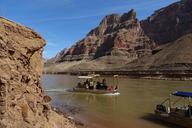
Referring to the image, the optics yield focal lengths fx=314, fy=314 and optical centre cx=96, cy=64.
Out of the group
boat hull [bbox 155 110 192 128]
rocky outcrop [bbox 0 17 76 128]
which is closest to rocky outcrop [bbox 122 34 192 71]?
boat hull [bbox 155 110 192 128]

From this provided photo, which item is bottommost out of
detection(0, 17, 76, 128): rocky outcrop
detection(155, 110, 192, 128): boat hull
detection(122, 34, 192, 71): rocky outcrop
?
detection(155, 110, 192, 128): boat hull

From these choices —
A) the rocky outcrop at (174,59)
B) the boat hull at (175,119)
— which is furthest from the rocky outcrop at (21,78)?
the rocky outcrop at (174,59)

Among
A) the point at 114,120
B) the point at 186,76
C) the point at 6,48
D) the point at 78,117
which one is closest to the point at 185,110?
the point at 114,120

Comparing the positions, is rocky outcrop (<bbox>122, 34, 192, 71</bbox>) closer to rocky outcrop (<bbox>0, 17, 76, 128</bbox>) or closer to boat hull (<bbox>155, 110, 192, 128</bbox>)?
boat hull (<bbox>155, 110, 192, 128</bbox>)

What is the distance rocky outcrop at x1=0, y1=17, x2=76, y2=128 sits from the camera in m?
9.52

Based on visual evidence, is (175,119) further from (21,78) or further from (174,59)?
(174,59)

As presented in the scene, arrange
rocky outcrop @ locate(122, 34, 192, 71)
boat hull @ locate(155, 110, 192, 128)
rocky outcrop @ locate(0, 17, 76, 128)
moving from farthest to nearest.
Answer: rocky outcrop @ locate(122, 34, 192, 71)
boat hull @ locate(155, 110, 192, 128)
rocky outcrop @ locate(0, 17, 76, 128)

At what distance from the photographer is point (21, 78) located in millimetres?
10844

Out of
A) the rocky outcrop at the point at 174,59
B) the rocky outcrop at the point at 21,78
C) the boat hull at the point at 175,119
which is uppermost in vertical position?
the rocky outcrop at the point at 174,59

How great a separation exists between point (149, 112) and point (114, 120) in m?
5.34

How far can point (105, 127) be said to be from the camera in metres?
22.6

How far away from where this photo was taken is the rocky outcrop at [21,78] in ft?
31.2

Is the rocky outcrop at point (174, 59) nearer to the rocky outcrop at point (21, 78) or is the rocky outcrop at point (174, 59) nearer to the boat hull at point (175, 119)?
the boat hull at point (175, 119)

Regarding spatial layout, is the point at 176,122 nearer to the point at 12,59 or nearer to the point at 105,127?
the point at 105,127
